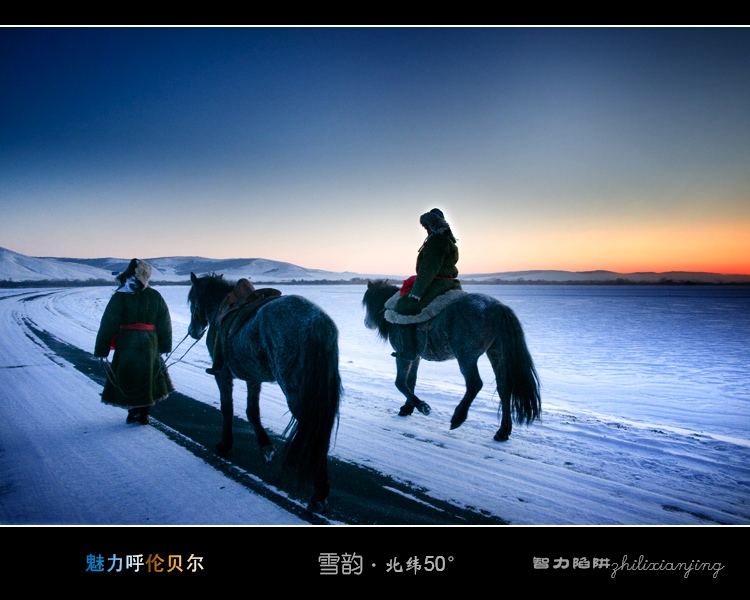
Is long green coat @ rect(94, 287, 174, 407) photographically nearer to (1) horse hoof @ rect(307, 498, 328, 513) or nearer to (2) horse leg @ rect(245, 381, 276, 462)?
(2) horse leg @ rect(245, 381, 276, 462)

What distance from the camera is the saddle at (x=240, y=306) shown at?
3.51m

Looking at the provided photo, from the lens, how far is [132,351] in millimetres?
4398

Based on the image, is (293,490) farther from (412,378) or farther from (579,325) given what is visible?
(579,325)

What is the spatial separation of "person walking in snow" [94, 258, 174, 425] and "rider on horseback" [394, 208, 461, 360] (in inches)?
120

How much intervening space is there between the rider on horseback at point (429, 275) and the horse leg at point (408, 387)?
0.21 metres

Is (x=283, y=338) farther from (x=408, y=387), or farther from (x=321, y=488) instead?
(x=408, y=387)

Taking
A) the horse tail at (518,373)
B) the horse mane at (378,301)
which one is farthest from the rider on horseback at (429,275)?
the horse tail at (518,373)

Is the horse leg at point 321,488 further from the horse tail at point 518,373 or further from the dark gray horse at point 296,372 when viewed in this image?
the horse tail at point 518,373

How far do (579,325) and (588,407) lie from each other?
11346mm

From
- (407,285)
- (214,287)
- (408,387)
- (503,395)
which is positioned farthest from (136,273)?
(503,395)

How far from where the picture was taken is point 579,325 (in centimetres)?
1500

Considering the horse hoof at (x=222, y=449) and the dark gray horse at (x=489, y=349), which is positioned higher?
the dark gray horse at (x=489, y=349)

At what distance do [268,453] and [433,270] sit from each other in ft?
8.87
